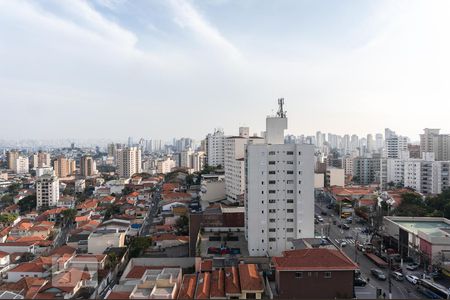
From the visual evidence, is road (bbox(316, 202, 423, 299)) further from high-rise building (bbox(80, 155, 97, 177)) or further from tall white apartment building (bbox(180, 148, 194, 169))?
tall white apartment building (bbox(180, 148, 194, 169))

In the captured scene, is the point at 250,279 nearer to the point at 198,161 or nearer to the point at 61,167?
the point at 198,161

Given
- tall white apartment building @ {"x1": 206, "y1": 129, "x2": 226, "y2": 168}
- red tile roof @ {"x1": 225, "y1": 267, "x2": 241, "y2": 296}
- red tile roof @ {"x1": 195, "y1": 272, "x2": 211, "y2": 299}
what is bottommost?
red tile roof @ {"x1": 195, "y1": 272, "x2": 211, "y2": 299}

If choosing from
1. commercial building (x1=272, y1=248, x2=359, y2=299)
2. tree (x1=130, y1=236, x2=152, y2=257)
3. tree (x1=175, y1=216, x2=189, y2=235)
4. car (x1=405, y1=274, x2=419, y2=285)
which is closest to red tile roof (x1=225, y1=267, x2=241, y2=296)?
commercial building (x1=272, y1=248, x2=359, y2=299)

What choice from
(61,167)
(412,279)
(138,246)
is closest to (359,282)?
(412,279)

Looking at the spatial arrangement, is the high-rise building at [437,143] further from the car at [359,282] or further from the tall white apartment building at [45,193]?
the tall white apartment building at [45,193]

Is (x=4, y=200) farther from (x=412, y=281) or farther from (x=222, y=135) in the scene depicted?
(x=412, y=281)

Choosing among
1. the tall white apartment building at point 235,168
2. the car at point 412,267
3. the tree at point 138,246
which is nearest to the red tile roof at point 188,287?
the tree at point 138,246
